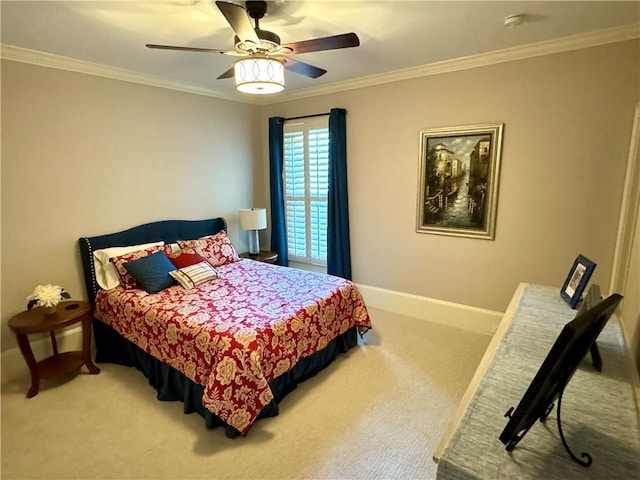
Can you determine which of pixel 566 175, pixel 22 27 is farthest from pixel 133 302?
pixel 566 175

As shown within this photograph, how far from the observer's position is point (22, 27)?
2.22 meters

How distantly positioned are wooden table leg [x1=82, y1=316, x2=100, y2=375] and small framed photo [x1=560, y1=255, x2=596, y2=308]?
355 cm

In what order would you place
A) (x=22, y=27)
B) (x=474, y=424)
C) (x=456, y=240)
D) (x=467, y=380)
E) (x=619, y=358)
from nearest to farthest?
(x=474, y=424) → (x=619, y=358) → (x=22, y=27) → (x=467, y=380) → (x=456, y=240)

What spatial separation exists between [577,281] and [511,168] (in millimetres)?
1236

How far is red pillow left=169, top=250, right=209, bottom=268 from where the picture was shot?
323 cm

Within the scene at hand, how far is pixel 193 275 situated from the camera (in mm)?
3074

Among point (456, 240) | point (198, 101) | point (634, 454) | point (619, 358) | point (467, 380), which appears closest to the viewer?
point (634, 454)

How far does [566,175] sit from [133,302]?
3.69 meters

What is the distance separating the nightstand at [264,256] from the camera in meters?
4.21

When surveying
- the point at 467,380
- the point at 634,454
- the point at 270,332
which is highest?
the point at 634,454

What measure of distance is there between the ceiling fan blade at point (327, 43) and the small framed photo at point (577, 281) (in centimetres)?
192

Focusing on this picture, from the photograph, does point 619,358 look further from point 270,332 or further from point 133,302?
point 133,302

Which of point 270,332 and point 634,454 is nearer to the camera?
point 634,454

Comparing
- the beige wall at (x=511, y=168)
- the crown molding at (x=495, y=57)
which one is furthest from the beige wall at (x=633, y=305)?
the crown molding at (x=495, y=57)
